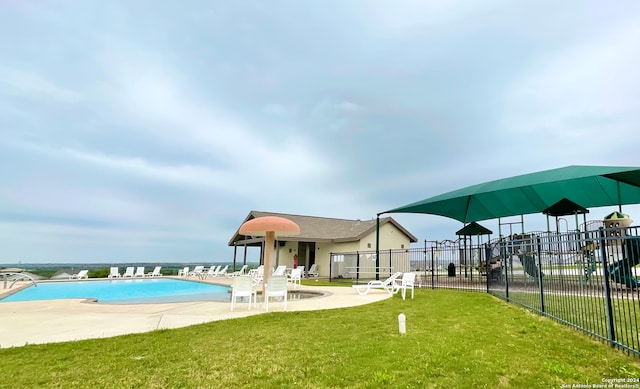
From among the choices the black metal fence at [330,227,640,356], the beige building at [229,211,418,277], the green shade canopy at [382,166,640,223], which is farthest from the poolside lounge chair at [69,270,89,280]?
the black metal fence at [330,227,640,356]

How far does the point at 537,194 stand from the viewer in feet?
49.9

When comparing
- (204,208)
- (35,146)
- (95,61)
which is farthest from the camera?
(204,208)

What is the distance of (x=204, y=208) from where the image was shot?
28.9 m

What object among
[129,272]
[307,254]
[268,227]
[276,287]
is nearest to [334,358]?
[276,287]

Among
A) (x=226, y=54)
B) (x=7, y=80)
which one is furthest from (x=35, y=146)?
(x=226, y=54)

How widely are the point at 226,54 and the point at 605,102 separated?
15.0m

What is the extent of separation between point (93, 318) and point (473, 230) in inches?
737

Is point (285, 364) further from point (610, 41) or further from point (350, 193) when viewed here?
point (350, 193)

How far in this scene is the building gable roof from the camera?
78.1 ft

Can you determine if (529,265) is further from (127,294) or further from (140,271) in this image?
(140,271)

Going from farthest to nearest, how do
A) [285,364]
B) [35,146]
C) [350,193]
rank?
1. [350,193]
2. [35,146]
3. [285,364]

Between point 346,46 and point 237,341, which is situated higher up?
point 346,46

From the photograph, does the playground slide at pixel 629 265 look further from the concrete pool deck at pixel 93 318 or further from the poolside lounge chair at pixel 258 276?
the poolside lounge chair at pixel 258 276

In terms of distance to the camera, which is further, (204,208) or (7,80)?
(204,208)
